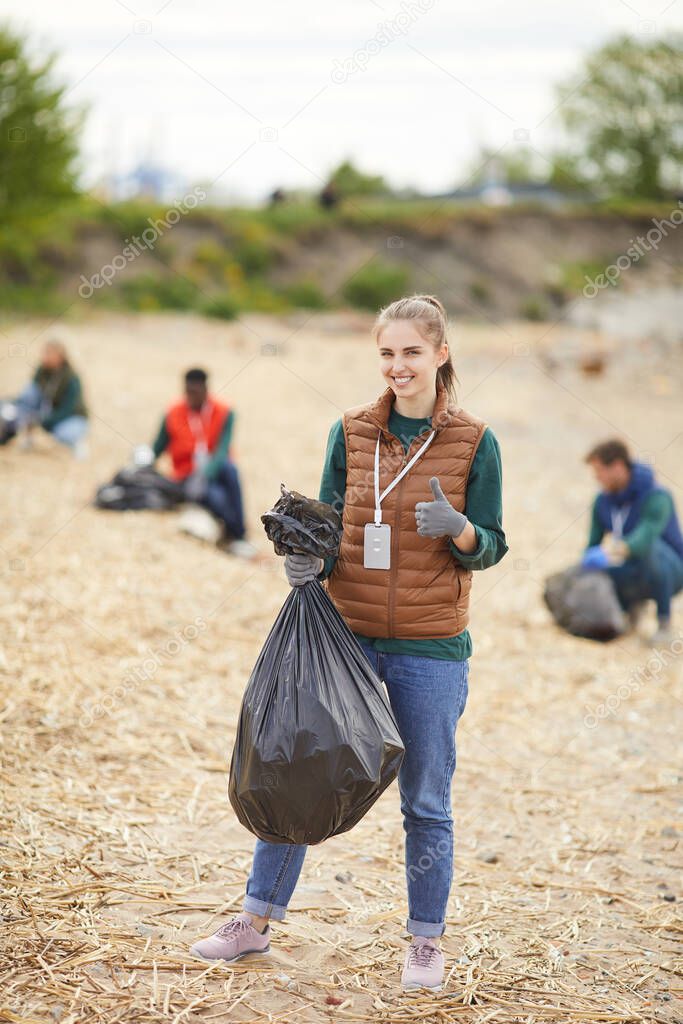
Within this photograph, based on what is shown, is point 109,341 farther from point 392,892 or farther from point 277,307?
point 392,892

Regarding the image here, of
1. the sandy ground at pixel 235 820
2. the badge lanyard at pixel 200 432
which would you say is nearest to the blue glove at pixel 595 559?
the sandy ground at pixel 235 820

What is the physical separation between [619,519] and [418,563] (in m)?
4.35

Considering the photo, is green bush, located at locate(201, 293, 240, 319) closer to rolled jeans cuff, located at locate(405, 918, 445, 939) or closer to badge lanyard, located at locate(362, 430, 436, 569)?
badge lanyard, located at locate(362, 430, 436, 569)

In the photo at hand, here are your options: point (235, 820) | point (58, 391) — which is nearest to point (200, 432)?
point (58, 391)

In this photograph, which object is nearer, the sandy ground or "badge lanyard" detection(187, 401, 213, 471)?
the sandy ground

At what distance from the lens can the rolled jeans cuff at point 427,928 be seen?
295 centimetres

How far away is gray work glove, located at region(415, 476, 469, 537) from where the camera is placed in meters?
2.71

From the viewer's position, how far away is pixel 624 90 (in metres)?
38.5

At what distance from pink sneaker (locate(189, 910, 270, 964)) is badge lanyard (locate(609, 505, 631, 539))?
4.47 m

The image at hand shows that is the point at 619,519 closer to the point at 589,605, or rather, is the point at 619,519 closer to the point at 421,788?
the point at 589,605

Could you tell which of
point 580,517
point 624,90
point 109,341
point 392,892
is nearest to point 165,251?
point 109,341

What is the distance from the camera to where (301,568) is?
2.84 m

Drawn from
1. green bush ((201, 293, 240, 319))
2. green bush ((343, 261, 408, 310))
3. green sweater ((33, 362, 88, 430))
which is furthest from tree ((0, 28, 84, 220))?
green bush ((343, 261, 408, 310))

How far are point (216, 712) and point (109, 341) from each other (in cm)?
1604
